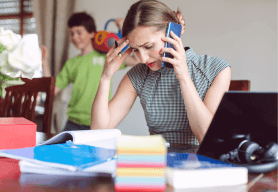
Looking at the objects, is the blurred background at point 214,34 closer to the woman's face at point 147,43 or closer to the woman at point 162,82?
the woman at point 162,82

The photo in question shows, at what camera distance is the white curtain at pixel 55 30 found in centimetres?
316

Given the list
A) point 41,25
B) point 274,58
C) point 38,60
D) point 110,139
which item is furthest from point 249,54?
point 41,25

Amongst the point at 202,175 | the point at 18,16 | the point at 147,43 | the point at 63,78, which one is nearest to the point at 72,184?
the point at 202,175

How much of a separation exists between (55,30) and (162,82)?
245 centimetres

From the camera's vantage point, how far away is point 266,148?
516 millimetres

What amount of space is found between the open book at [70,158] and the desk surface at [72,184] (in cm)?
1

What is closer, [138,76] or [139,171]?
[139,171]

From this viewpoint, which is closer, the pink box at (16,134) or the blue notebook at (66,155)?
the blue notebook at (66,155)

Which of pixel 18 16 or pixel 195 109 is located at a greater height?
pixel 18 16

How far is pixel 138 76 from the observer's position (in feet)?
4.05

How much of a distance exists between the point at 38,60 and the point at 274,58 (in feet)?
7.09

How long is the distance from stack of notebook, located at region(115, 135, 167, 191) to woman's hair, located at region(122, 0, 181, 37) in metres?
0.76

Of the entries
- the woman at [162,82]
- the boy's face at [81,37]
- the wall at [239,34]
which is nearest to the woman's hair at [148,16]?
the woman at [162,82]

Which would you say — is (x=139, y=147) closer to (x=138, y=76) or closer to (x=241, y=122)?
(x=241, y=122)
